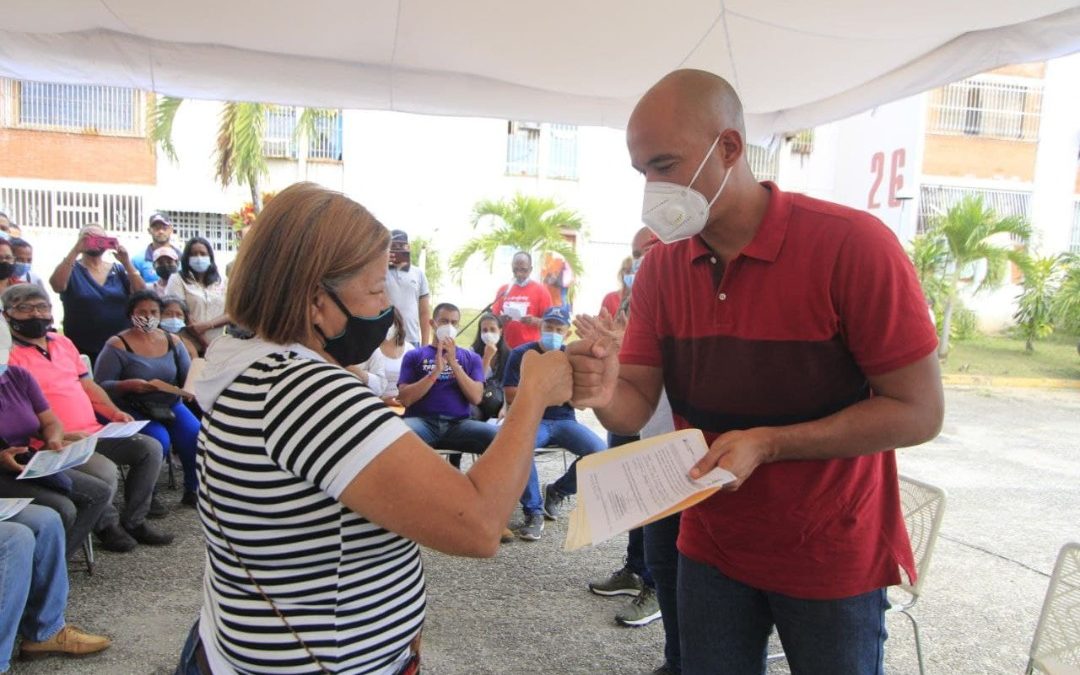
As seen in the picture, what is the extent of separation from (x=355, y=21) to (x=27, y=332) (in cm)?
256

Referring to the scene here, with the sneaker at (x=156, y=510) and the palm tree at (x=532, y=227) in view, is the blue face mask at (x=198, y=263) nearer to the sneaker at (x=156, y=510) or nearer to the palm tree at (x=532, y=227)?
the sneaker at (x=156, y=510)

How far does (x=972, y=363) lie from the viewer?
13922 millimetres

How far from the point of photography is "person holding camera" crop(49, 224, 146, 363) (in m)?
5.69

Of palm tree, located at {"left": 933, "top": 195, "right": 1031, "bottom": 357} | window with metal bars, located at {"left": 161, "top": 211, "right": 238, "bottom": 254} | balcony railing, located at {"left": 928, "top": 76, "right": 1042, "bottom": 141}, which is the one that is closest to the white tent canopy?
palm tree, located at {"left": 933, "top": 195, "right": 1031, "bottom": 357}

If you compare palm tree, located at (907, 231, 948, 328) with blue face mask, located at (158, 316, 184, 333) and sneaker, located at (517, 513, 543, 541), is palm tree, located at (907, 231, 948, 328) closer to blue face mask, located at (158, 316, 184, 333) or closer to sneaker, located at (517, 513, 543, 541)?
sneaker, located at (517, 513, 543, 541)

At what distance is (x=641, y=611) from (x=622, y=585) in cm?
32

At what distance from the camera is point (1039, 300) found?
49.6 ft

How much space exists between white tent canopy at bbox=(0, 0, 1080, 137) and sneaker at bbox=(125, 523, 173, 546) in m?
2.56

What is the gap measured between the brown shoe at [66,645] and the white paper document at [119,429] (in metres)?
1.22

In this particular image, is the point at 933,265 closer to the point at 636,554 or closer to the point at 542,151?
the point at 542,151

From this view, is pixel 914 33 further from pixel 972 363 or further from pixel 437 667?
pixel 972 363

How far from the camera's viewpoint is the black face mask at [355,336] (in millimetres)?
1340

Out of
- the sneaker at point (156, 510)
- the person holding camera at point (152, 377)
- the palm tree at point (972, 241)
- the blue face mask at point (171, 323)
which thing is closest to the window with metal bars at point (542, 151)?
the palm tree at point (972, 241)

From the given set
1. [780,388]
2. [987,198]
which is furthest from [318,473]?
[987,198]
